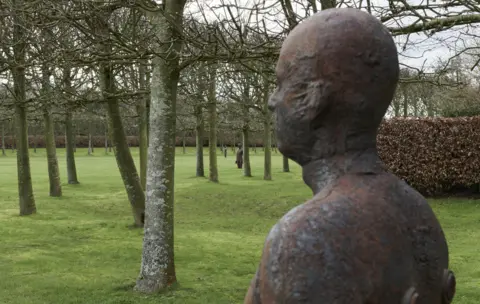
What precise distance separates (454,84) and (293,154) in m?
6.94

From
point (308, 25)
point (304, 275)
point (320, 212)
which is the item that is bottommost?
point (304, 275)

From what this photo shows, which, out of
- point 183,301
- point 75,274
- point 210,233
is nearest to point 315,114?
point 183,301

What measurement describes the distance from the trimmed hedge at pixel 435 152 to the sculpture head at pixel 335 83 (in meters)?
17.0

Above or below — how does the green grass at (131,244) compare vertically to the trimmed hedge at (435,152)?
below

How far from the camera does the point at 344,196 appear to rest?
1856 millimetres

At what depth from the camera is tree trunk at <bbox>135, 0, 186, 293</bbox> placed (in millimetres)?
7938

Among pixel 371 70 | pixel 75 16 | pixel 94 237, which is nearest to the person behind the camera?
pixel 371 70

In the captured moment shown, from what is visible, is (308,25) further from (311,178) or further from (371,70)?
(311,178)

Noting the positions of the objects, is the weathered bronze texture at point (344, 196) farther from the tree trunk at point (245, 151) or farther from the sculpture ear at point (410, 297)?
the tree trunk at point (245, 151)

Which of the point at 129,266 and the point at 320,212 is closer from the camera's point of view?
the point at 320,212

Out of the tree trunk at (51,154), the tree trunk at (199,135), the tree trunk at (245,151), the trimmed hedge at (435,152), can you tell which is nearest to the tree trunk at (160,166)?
the trimmed hedge at (435,152)

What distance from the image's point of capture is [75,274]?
9594mm

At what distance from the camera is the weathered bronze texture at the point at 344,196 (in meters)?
1.74

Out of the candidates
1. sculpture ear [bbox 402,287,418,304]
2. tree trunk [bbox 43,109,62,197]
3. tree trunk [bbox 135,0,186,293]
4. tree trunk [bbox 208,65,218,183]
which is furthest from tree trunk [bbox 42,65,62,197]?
sculpture ear [bbox 402,287,418,304]
